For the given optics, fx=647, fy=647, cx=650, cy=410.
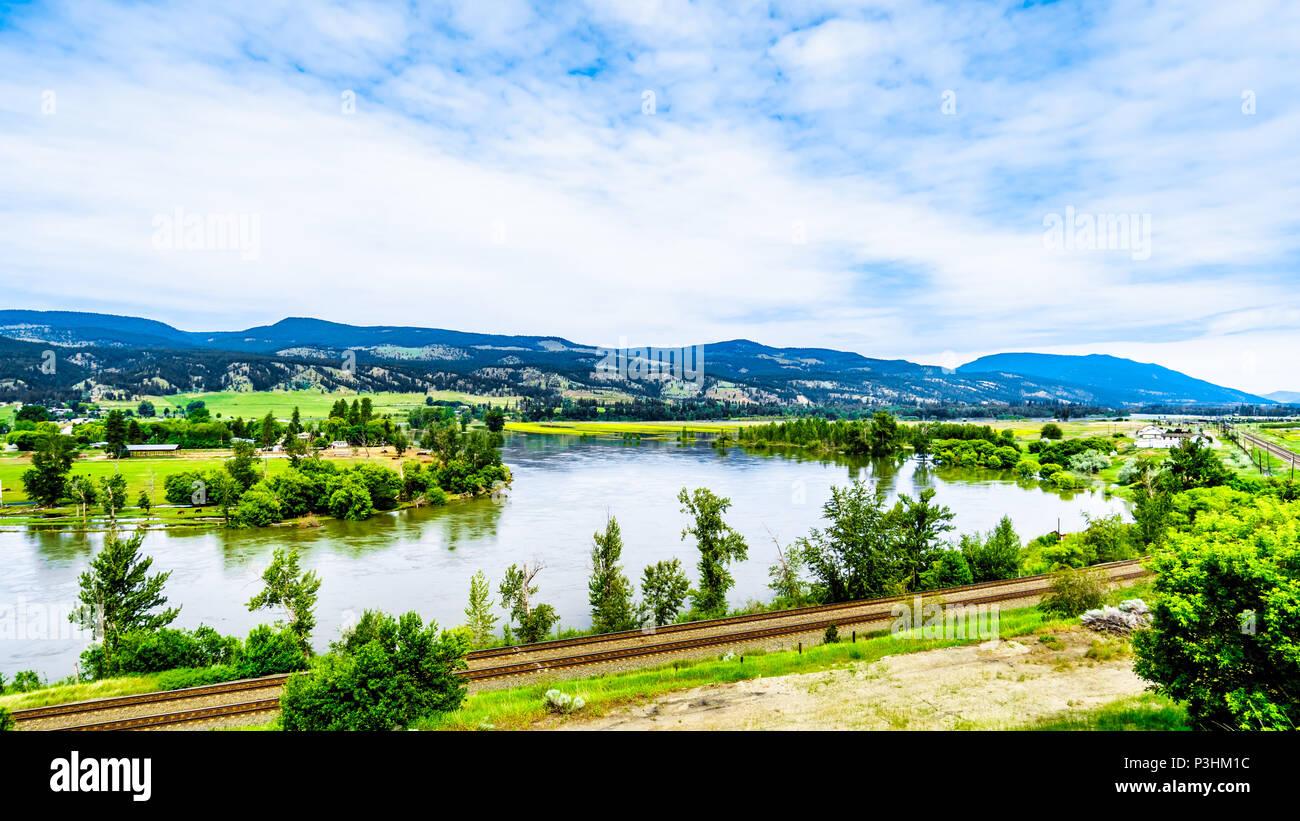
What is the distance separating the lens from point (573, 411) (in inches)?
7859

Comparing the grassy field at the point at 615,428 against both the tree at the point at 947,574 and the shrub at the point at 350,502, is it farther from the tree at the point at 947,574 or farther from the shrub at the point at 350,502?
the tree at the point at 947,574

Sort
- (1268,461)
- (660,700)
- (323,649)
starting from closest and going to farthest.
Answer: (660,700) → (323,649) → (1268,461)

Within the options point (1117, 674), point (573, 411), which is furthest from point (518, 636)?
point (573, 411)

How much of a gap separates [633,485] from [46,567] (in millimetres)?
46805

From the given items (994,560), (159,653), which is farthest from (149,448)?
(994,560)

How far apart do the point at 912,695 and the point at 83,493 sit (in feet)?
226

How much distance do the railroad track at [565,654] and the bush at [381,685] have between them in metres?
6.54

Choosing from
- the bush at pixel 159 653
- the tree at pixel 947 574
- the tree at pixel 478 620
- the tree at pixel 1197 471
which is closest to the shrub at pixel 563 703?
the tree at pixel 478 620

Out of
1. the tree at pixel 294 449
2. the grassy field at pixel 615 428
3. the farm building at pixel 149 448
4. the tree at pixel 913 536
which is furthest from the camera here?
the grassy field at pixel 615 428

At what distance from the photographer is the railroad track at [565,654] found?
17.9 meters

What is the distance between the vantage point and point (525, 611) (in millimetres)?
29203

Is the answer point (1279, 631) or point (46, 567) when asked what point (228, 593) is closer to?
point (46, 567)

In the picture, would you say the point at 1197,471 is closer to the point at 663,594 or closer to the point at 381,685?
the point at 663,594
